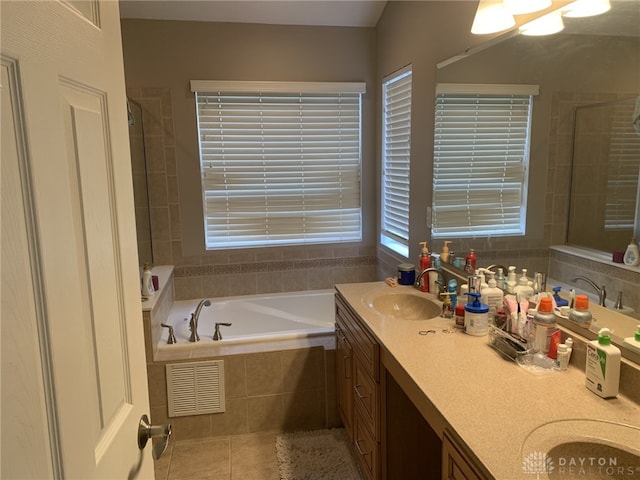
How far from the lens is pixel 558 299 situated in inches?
64.4

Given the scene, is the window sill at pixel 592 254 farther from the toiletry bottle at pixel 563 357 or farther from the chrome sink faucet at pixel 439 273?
the chrome sink faucet at pixel 439 273

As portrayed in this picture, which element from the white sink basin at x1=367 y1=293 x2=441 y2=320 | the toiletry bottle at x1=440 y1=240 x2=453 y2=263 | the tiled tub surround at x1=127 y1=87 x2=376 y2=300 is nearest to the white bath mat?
the white sink basin at x1=367 y1=293 x2=441 y2=320

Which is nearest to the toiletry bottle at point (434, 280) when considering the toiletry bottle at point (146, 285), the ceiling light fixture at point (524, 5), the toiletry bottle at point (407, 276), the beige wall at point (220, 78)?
the toiletry bottle at point (407, 276)

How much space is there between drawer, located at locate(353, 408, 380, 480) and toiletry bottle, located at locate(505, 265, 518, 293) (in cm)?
84

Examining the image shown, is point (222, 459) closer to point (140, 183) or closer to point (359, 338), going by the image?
point (359, 338)

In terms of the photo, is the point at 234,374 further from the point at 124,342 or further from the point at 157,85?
the point at 157,85

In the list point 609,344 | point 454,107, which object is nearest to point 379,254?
point 454,107

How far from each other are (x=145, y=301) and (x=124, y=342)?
5.95 feet

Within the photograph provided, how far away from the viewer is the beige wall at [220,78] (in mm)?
3215

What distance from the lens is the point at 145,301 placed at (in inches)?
102

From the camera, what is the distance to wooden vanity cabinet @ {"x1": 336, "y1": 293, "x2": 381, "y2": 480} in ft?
6.15

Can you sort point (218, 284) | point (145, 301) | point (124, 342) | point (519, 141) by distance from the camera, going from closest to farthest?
point (124, 342)
point (519, 141)
point (145, 301)
point (218, 284)

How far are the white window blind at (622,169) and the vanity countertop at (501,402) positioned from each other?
1.51 ft

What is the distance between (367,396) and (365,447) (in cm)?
25
